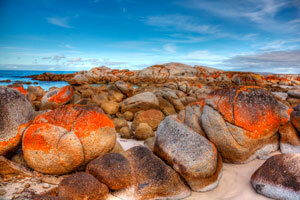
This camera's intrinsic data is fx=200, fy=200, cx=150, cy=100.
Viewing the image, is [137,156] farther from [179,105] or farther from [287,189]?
[179,105]

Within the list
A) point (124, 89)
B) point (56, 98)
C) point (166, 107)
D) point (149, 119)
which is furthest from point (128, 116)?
point (124, 89)

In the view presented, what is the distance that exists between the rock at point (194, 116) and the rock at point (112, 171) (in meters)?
2.38

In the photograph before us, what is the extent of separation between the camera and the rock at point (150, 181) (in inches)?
162

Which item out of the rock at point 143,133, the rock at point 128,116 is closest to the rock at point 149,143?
the rock at point 143,133

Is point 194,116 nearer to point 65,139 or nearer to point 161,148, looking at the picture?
point 161,148

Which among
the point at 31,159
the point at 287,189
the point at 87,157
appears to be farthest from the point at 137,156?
the point at 287,189

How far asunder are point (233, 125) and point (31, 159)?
4.80m

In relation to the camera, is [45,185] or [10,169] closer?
[45,185]

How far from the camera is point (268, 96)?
5.55 metres

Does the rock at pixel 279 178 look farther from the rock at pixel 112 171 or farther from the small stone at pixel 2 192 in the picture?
the small stone at pixel 2 192

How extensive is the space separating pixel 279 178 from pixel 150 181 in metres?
2.57

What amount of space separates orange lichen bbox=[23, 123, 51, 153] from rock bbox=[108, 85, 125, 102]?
8903mm

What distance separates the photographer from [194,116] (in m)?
5.92

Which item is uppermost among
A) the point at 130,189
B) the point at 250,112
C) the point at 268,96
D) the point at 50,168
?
the point at 268,96
